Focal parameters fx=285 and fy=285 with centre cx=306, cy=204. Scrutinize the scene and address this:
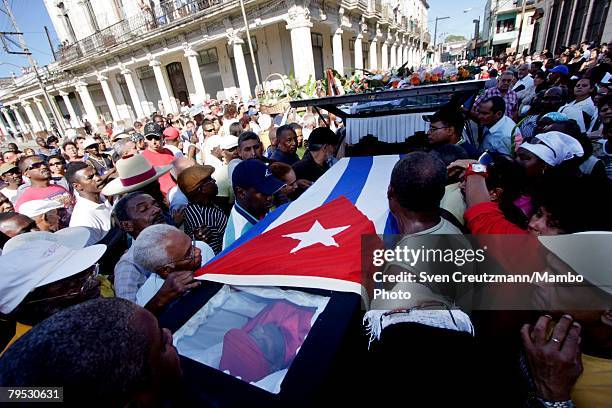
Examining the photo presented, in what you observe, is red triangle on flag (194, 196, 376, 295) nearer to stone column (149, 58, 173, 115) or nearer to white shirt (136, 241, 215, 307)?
white shirt (136, 241, 215, 307)

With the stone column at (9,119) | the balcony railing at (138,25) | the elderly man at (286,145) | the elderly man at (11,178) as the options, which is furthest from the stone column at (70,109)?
the elderly man at (286,145)

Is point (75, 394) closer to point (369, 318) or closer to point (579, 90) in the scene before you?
point (369, 318)

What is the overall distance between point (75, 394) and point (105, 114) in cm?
3194

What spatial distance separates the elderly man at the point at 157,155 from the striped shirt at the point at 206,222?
121cm

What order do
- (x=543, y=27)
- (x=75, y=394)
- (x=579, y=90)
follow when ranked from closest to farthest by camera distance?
(x=75, y=394), (x=579, y=90), (x=543, y=27)

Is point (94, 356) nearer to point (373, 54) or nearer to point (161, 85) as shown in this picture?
point (161, 85)

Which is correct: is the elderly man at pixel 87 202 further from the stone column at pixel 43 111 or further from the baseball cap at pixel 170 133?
the stone column at pixel 43 111

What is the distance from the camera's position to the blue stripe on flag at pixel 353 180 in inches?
91.6

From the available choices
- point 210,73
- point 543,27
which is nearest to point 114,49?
point 210,73

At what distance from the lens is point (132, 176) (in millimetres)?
2711

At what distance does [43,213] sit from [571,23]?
23.8m

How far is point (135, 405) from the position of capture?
Result: 2.19 ft

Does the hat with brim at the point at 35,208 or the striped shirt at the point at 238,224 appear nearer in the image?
A: the striped shirt at the point at 238,224

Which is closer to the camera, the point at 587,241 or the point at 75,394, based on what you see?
the point at 75,394
